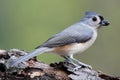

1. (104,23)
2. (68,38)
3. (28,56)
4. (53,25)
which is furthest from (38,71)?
(53,25)

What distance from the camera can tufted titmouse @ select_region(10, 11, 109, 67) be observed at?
514 cm

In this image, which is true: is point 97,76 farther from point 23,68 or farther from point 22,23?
point 22,23

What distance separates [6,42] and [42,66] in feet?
14.2

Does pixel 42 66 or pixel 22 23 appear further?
pixel 22 23

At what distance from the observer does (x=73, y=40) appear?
17.7 ft

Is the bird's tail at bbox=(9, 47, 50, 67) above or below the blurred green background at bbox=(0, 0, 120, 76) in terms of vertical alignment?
below

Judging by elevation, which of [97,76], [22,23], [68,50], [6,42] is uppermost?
[22,23]

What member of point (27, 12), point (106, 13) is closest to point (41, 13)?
point (27, 12)

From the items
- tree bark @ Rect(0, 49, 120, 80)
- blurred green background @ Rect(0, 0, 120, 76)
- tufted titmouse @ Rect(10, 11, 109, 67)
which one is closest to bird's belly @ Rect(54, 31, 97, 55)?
tufted titmouse @ Rect(10, 11, 109, 67)

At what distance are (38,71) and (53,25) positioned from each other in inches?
203

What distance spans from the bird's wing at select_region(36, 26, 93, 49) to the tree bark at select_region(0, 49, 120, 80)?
276mm

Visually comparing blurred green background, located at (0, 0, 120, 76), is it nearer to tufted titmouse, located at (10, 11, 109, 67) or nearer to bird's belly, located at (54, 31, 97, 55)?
tufted titmouse, located at (10, 11, 109, 67)

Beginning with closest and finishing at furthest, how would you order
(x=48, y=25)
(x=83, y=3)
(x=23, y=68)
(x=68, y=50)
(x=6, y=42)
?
(x=23, y=68)
(x=68, y=50)
(x=6, y=42)
(x=48, y=25)
(x=83, y=3)

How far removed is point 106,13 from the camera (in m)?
10.1
